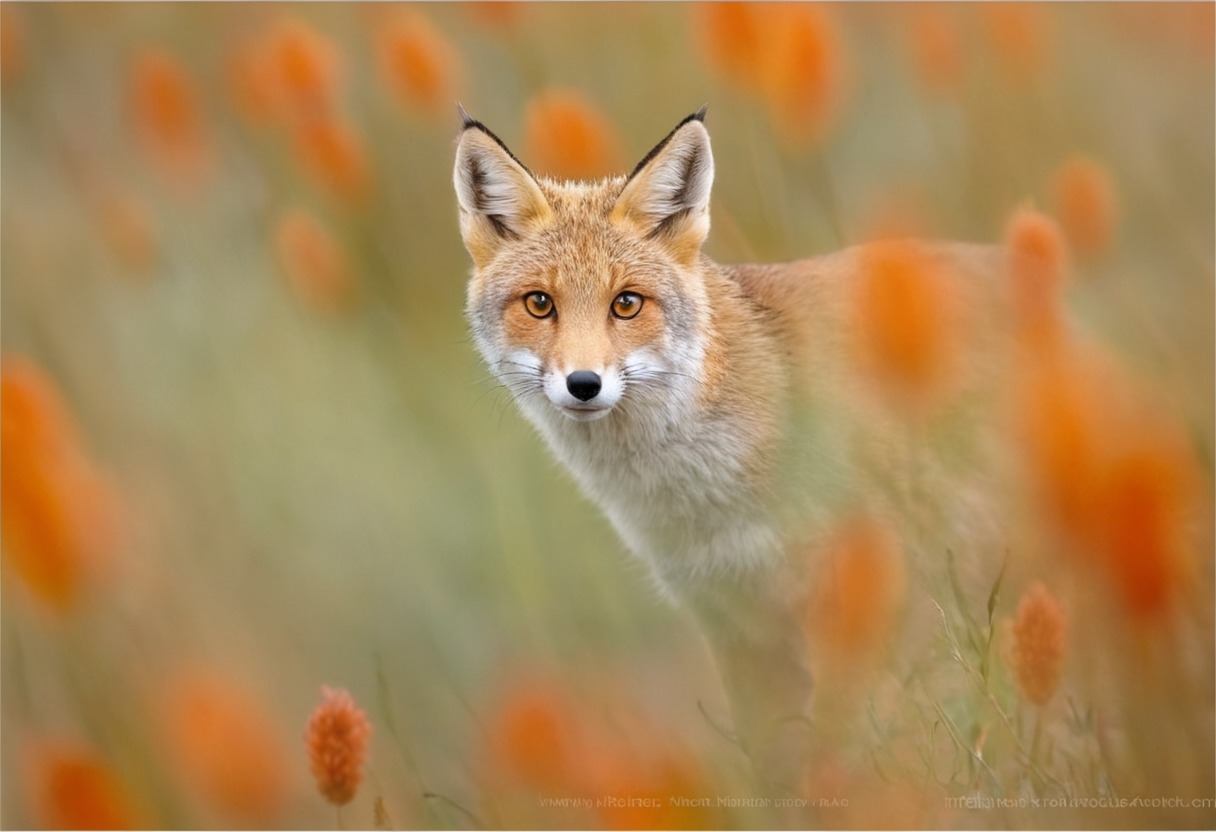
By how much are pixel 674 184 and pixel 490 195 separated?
608mm

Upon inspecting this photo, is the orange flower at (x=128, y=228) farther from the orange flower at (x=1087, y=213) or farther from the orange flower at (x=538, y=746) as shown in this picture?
the orange flower at (x=1087, y=213)

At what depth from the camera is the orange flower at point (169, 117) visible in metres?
4.18

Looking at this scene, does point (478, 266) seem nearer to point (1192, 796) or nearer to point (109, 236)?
point (109, 236)

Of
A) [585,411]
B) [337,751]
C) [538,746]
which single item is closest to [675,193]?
[585,411]

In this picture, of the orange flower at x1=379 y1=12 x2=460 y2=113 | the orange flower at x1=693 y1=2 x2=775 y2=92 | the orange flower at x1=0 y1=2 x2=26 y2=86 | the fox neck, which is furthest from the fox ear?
the orange flower at x1=0 y1=2 x2=26 y2=86

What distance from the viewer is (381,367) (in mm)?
4375

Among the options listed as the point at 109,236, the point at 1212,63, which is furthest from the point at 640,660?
the point at 1212,63

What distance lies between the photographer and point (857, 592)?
302cm

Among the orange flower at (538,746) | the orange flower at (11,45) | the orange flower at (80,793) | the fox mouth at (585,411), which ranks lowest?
the orange flower at (80,793)

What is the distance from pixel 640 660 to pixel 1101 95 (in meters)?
2.70

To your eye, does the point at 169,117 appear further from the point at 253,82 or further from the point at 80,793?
the point at 80,793

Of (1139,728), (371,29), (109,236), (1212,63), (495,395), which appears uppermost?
(371,29)

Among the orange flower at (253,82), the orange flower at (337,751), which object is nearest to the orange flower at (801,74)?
the orange flower at (253,82)

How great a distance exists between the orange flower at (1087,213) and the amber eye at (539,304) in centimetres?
172
